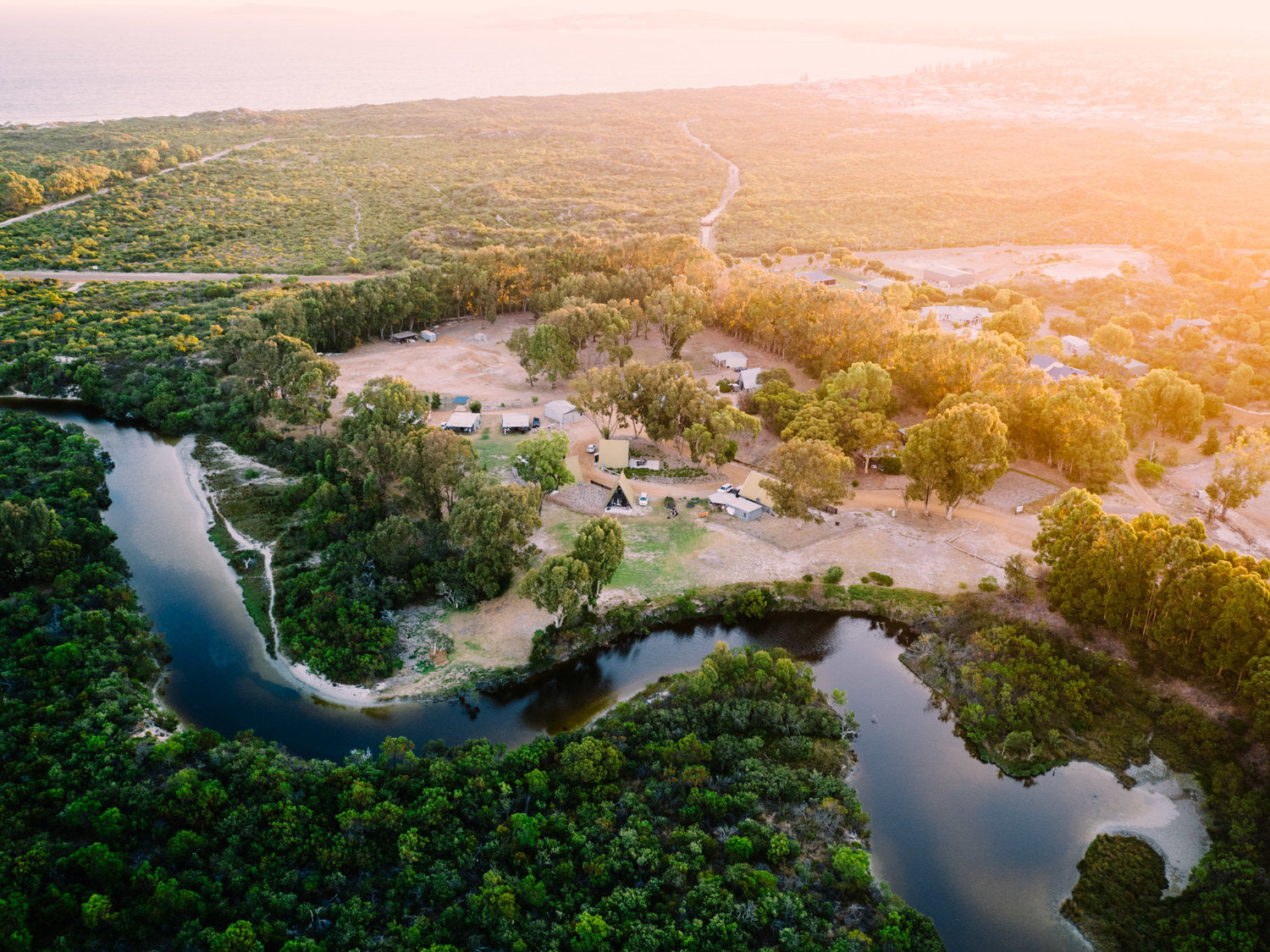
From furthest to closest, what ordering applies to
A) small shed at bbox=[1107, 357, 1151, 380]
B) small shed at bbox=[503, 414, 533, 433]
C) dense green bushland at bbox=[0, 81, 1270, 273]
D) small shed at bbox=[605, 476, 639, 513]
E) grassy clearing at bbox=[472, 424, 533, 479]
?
1. dense green bushland at bbox=[0, 81, 1270, 273]
2. small shed at bbox=[1107, 357, 1151, 380]
3. small shed at bbox=[503, 414, 533, 433]
4. grassy clearing at bbox=[472, 424, 533, 479]
5. small shed at bbox=[605, 476, 639, 513]

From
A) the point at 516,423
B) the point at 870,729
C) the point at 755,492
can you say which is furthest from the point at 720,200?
the point at 870,729

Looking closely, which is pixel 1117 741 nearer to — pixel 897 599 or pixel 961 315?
pixel 897 599

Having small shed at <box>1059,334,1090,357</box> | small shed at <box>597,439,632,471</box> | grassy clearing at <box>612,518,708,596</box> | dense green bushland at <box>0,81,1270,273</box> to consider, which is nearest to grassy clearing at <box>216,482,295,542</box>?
small shed at <box>597,439,632,471</box>

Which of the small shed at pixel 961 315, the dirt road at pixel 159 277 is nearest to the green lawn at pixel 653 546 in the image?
the small shed at pixel 961 315

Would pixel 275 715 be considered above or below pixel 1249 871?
above

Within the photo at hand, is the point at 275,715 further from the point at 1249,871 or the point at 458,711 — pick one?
the point at 1249,871

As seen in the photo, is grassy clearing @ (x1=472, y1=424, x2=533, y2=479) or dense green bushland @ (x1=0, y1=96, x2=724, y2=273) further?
dense green bushland @ (x1=0, y1=96, x2=724, y2=273)

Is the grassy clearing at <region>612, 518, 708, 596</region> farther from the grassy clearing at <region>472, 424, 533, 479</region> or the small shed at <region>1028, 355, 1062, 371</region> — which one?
the small shed at <region>1028, 355, 1062, 371</region>

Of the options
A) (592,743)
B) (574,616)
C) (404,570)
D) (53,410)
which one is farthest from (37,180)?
(592,743)
